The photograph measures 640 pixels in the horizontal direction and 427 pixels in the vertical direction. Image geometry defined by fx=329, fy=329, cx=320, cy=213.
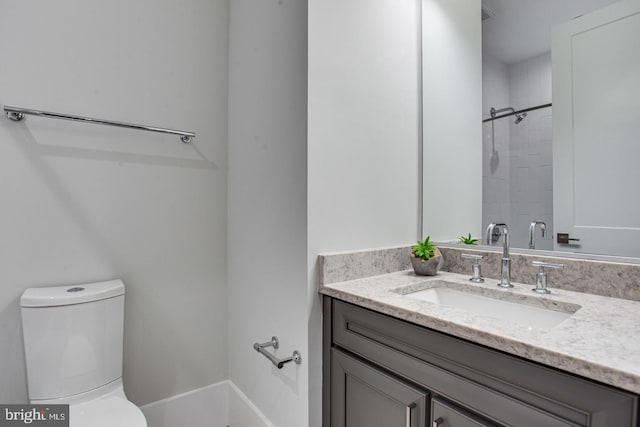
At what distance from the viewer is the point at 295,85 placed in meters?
1.21

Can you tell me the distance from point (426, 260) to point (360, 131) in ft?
1.89

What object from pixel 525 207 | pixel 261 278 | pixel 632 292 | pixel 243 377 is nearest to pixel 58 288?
pixel 261 278

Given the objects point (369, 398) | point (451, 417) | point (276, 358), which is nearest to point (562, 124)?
point (451, 417)

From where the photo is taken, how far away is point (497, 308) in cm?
112

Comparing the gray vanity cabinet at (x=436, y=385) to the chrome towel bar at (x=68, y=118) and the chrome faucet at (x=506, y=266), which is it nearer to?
the chrome faucet at (x=506, y=266)

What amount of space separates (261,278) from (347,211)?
505mm

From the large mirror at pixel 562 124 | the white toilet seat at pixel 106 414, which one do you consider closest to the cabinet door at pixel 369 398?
the white toilet seat at pixel 106 414

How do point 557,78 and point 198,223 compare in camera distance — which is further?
point 198,223

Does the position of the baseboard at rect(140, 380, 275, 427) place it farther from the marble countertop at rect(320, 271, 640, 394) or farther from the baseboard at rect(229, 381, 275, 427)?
the marble countertop at rect(320, 271, 640, 394)

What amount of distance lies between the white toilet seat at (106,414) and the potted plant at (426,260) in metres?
1.09

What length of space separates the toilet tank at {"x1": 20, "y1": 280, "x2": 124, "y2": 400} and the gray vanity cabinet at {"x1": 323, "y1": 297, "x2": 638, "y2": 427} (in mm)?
853

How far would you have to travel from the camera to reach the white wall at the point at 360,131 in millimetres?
1174

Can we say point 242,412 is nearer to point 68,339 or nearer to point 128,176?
point 68,339

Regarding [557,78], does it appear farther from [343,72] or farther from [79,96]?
[79,96]
